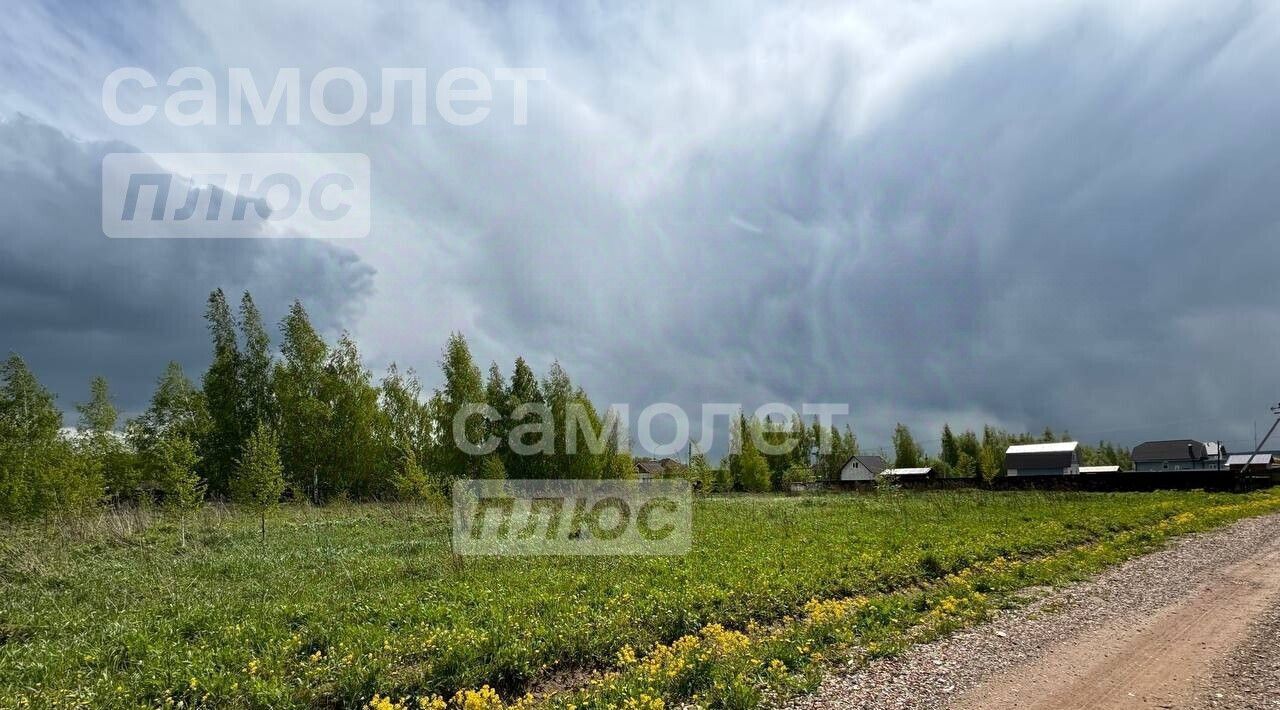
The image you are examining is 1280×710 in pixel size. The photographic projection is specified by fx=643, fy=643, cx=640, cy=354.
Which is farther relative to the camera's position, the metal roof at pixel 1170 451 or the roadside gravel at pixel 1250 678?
the metal roof at pixel 1170 451

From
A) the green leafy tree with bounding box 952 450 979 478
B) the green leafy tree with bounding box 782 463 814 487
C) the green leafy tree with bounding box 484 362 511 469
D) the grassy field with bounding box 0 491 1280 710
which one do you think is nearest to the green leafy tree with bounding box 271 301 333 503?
the green leafy tree with bounding box 484 362 511 469

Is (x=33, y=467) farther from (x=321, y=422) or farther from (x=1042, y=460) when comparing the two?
(x=1042, y=460)

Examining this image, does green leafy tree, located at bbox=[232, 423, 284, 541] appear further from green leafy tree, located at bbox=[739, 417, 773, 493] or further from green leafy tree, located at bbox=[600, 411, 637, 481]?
green leafy tree, located at bbox=[739, 417, 773, 493]

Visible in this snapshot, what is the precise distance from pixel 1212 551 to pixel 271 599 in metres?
24.6

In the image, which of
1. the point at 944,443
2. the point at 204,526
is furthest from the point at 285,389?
the point at 944,443

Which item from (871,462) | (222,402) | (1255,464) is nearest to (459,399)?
(222,402)

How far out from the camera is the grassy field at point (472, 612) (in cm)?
818

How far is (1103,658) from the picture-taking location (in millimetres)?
9008

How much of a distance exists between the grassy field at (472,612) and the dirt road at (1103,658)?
0.76 m

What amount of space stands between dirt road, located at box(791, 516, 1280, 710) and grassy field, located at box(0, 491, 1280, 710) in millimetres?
758

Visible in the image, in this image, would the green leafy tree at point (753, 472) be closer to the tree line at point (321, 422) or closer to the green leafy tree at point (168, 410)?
the tree line at point (321, 422)

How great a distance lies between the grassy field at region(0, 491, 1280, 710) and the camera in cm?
818

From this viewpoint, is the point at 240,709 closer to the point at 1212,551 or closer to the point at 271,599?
the point at 271,599

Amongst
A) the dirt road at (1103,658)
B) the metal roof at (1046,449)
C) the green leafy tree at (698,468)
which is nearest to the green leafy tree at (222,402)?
the green leafy tree at (698,468)
